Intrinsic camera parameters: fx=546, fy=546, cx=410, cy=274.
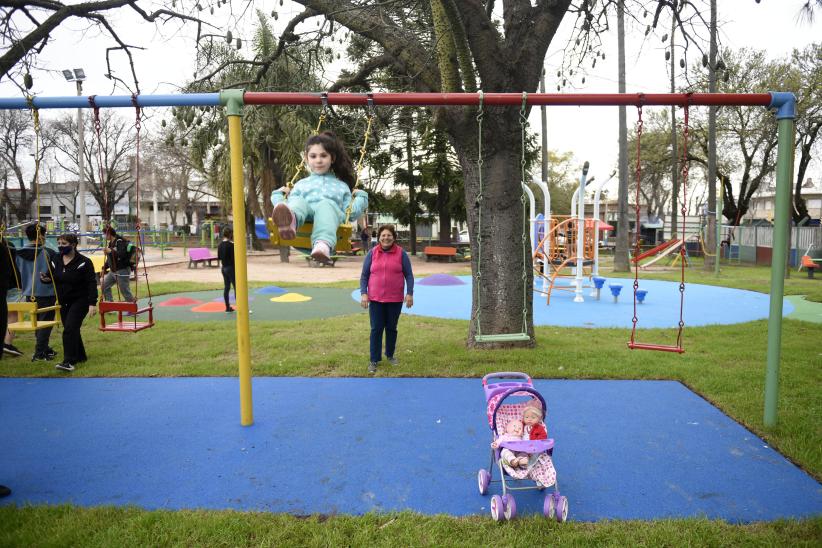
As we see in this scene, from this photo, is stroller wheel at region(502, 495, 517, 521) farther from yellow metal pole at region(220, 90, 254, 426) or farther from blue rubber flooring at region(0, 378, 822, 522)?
yellow metal pole at region(220, 90, 254, 426)

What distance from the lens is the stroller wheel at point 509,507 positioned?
3.41 m

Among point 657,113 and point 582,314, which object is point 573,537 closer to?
point 582,314

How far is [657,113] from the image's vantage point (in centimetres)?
3872

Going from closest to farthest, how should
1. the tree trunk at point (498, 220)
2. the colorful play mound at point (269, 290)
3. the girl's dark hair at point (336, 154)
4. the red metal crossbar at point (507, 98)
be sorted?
the red metal crossbar at point (507, 98), the girl's dark hair at point (336, 154), the tree trunk at point (498, 220), the colorful play mound at point (269, 290)

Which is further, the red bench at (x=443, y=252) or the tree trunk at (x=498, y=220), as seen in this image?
the red bench at (x=443, y=252)

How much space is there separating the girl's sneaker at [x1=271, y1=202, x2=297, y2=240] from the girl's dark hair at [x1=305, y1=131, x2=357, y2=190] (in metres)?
0.86

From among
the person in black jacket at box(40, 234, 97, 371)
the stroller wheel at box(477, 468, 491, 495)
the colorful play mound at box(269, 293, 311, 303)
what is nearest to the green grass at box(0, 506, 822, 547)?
the stroller wheel at box(477, 468, 491, 495)

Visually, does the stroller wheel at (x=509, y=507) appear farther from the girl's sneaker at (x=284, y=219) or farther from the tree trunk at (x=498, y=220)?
the tree trunk at (x=498, y=220)

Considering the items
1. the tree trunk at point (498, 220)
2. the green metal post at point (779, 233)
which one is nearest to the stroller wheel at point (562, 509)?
the green metal post at point (779, 233)

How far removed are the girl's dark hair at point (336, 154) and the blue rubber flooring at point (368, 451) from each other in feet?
7.87

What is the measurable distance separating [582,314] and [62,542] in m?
10.2

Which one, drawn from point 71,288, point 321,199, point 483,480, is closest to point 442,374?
point 321,199

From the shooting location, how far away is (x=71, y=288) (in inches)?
276

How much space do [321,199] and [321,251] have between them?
0.60 meters
